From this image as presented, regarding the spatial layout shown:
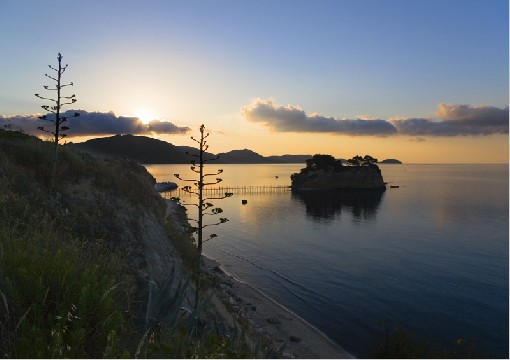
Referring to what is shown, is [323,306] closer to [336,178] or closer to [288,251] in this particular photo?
[288,251]

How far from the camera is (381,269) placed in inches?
1736

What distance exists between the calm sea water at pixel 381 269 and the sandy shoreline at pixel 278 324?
4.12 ft

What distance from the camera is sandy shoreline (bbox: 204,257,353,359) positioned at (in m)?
24.7

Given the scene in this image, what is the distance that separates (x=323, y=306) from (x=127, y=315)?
1178 inches

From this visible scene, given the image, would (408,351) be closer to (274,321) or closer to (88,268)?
(274,321)

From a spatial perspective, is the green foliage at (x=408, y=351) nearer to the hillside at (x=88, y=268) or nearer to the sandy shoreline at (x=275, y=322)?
the sandy shoreline at (x=275, y=322)

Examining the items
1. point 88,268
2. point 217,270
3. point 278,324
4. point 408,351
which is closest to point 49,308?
point 88,268

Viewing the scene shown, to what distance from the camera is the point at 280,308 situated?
33.3 m

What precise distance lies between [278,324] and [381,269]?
20.3 meters

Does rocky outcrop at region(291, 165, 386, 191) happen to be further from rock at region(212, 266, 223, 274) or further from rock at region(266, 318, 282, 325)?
rock at region(266, 318, 282, 325)

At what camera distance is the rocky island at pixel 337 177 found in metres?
156

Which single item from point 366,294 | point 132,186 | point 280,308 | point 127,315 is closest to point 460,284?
point 366,294

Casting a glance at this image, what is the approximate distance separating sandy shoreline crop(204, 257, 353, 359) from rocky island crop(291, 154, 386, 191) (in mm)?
122178

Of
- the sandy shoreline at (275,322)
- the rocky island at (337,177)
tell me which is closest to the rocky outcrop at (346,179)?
the rocky island at (337,177)
